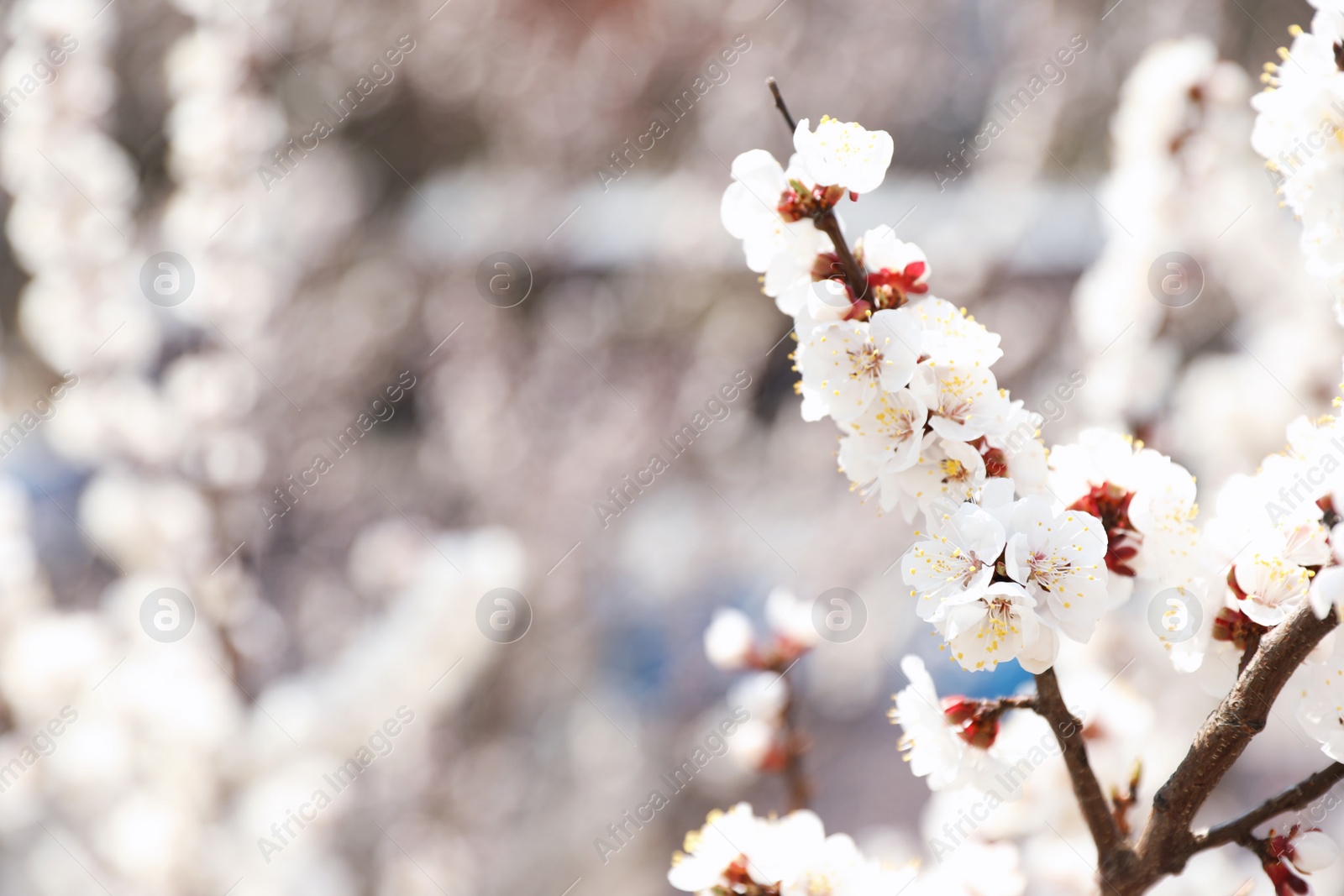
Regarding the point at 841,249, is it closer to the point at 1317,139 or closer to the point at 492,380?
the point at 1317,139

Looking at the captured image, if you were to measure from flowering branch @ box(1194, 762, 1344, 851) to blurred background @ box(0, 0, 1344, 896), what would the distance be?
1.63 ft

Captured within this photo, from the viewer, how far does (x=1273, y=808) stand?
57 centimetres

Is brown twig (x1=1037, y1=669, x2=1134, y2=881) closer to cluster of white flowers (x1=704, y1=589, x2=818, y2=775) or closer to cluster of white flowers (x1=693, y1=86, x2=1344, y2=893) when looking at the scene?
cluster of white flowers (x1=693, y1=86, x2=1344, y2=893)

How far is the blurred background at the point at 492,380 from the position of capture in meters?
1.69

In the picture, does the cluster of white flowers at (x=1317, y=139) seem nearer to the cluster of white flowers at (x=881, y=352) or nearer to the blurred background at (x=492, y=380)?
the cluster of white flowers at (x=881, y=352)

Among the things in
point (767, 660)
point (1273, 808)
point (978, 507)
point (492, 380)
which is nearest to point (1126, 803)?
point (1273, 808)

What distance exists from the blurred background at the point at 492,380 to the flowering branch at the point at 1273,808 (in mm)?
498

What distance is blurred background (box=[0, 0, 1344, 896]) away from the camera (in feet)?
5.56

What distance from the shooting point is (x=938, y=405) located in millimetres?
619

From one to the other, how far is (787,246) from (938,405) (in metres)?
0.19

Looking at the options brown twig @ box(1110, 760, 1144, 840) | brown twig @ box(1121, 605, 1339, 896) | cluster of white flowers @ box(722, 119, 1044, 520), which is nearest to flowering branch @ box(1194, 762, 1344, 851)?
brown twig @ box(1121, 605, 1339, 896)

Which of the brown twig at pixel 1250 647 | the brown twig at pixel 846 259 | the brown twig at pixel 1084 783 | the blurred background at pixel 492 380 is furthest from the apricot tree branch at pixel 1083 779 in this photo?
the blurred background at pixel 492 380

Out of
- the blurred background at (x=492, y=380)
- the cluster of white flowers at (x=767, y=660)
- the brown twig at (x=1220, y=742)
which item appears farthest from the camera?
the blurred background at (x=492, y=380)

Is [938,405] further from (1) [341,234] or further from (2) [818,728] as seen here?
(1) [341,234]
